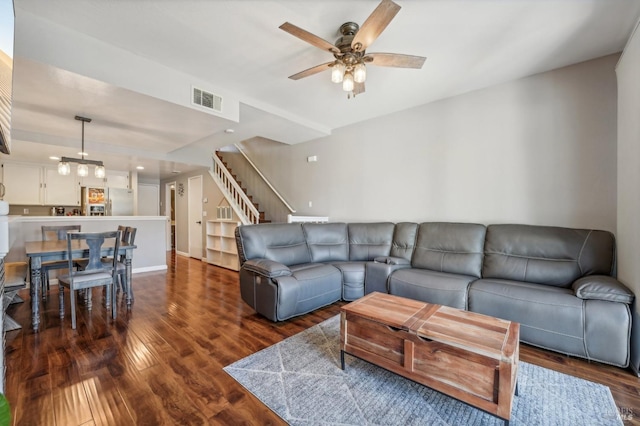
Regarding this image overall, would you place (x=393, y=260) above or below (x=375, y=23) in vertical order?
below

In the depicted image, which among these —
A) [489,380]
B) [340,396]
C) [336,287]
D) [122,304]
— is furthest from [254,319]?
[489,380]

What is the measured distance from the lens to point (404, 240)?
3.63 m

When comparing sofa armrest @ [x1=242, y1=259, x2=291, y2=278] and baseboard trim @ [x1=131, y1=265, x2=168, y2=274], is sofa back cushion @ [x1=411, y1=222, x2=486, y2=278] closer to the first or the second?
sofa armrest @ [x1=242, y1=259, x2=291, y2=278]

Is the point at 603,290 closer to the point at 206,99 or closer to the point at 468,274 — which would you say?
the point at 468,274

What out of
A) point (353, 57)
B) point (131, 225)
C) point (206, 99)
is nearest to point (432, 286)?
point (353, 57)

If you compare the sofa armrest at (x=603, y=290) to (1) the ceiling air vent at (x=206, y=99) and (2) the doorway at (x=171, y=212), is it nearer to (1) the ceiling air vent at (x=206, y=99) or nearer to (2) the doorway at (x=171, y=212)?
(1) the ceiling air vent at (x=206, y=99)

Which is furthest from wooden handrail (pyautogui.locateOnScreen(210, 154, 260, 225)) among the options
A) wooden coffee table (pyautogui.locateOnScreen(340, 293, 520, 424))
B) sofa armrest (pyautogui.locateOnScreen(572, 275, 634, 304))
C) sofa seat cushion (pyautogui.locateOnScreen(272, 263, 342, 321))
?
sofa armrest (pyautogui.locateOnScreen(572, 275, 634, 304))

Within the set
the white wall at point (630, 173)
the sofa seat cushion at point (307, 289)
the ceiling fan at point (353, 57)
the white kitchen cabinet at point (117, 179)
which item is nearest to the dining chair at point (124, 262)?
the sofa seat cushion at point (307, 289)

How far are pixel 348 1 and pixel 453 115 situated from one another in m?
2.30

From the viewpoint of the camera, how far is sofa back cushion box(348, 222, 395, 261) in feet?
12.4

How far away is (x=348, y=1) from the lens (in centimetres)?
191

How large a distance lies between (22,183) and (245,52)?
6072 mm

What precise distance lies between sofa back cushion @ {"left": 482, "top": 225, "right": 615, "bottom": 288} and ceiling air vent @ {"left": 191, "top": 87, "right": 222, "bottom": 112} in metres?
3.55

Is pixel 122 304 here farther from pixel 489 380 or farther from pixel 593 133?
pixel 593 133
